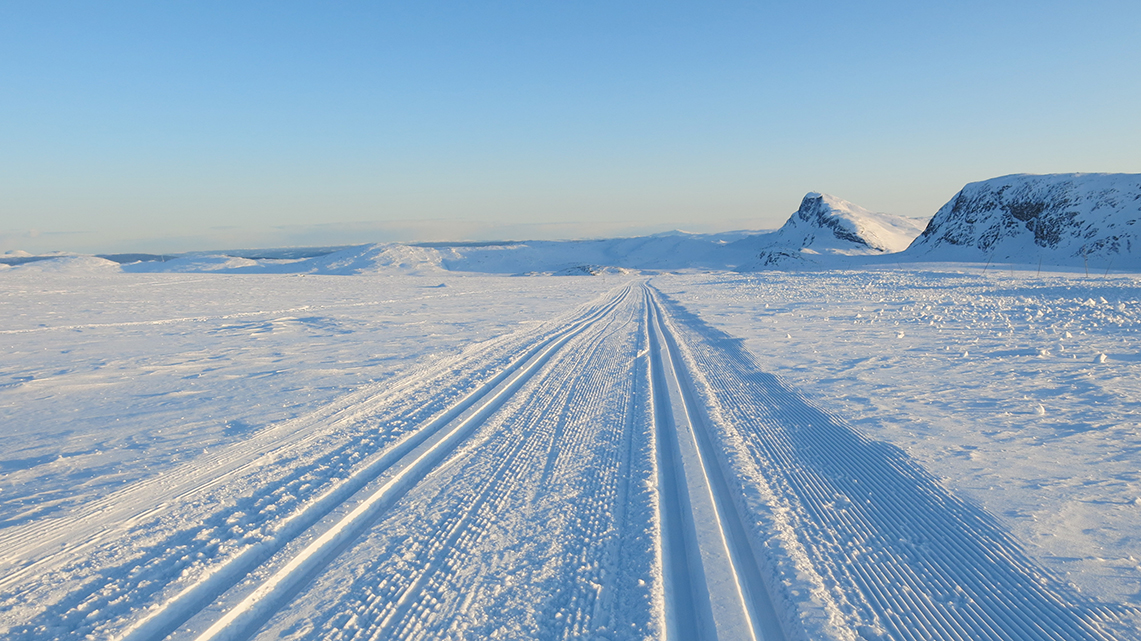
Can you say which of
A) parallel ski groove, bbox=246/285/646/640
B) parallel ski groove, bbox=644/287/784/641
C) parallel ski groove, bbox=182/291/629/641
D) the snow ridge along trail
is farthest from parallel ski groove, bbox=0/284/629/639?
the snow ridge along trail

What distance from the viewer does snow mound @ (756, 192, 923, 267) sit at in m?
80.5

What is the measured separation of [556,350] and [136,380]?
6.35 meters

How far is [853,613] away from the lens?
8.67 feet

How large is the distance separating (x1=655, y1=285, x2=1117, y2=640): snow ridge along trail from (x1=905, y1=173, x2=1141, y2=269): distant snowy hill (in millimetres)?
50574

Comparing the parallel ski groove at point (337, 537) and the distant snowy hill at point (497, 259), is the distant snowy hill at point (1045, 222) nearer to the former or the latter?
the distant snowy hill at point (497, 259)

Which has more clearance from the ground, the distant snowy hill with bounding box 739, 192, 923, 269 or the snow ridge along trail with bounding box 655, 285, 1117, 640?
the distant snowy hill with bounding box 739, 192, 923, 269

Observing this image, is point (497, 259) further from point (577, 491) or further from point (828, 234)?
point (577, 491)

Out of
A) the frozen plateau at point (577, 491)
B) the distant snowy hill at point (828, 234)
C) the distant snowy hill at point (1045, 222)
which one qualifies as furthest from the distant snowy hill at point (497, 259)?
the frozen plateau at point (577, 491)

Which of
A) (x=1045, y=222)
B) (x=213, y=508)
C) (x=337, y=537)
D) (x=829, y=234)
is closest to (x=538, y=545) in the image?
(x=337, y=537)

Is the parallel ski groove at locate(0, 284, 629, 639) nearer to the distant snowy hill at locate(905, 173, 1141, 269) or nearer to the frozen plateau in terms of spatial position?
the frozen plateau

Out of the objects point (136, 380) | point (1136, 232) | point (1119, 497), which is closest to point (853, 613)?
point (1119, 497)

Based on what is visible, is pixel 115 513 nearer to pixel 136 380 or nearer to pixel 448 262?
pixel 136 380

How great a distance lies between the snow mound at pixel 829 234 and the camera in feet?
264

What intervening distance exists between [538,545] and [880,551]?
1987mm
